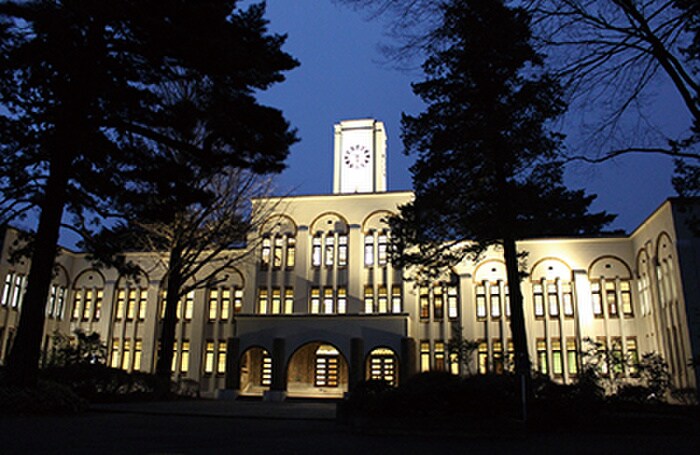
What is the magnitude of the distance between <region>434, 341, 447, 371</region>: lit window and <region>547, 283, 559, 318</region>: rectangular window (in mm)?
5540

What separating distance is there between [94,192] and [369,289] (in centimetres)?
1692

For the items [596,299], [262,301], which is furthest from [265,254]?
[596,299]

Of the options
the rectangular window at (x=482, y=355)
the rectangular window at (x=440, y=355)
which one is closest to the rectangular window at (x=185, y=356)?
the rectangular window at (x=440, y=355)

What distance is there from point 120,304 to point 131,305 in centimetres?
64

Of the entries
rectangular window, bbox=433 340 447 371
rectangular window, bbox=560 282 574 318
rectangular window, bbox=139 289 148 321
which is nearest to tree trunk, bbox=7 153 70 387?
rectangular window, bbox=139 289 148 321

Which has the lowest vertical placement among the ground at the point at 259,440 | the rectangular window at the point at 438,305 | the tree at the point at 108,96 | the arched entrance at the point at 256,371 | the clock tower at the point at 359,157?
the ground at the point at 259,440

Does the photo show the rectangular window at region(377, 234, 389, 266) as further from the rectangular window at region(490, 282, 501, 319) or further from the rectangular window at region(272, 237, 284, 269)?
the rectangular window at region(490, 282, 501, 319)

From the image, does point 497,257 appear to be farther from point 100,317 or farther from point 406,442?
point 100,317

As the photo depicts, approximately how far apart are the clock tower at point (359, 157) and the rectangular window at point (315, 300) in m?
8.93

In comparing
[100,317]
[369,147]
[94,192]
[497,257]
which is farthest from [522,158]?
[100,317]

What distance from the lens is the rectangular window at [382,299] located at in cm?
2783

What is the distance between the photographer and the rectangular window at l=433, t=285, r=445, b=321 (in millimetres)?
27406

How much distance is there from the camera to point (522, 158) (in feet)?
45.2

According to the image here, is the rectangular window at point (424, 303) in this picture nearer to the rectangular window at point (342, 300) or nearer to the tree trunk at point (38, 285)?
the rectangular window at point (342, 300)
